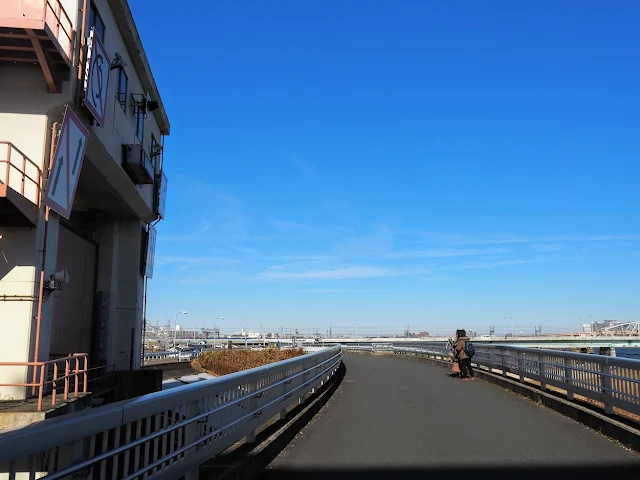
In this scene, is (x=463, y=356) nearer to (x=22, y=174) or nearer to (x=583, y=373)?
(x=583, y=373)

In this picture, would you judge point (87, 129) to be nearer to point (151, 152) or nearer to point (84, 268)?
point (84, 268)

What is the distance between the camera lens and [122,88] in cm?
2019

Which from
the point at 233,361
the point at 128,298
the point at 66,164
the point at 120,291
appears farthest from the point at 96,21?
the point at 233,361

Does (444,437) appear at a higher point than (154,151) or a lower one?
lower

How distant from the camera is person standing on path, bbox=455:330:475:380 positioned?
2031cm

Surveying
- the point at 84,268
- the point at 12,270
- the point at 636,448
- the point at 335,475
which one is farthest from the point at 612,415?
the point at 84,268

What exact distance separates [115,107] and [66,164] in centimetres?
496

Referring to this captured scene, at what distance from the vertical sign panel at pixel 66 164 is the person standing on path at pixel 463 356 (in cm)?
1339

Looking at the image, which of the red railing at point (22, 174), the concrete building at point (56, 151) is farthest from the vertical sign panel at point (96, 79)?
the red railing at point (22, 174)

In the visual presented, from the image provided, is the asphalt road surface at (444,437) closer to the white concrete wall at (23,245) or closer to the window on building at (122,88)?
the white concrete wall at (23,245)

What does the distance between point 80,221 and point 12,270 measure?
395 inches

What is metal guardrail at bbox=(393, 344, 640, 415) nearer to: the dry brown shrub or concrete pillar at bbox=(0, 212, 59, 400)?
concrete pillar at bbox=(0, 212, 59, 400)

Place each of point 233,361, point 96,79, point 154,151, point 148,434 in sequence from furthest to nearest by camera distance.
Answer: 1. point 233,361
2. point 154,151
3. point 96,79
4. point 148,434

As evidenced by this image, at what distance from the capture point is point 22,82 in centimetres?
1474
